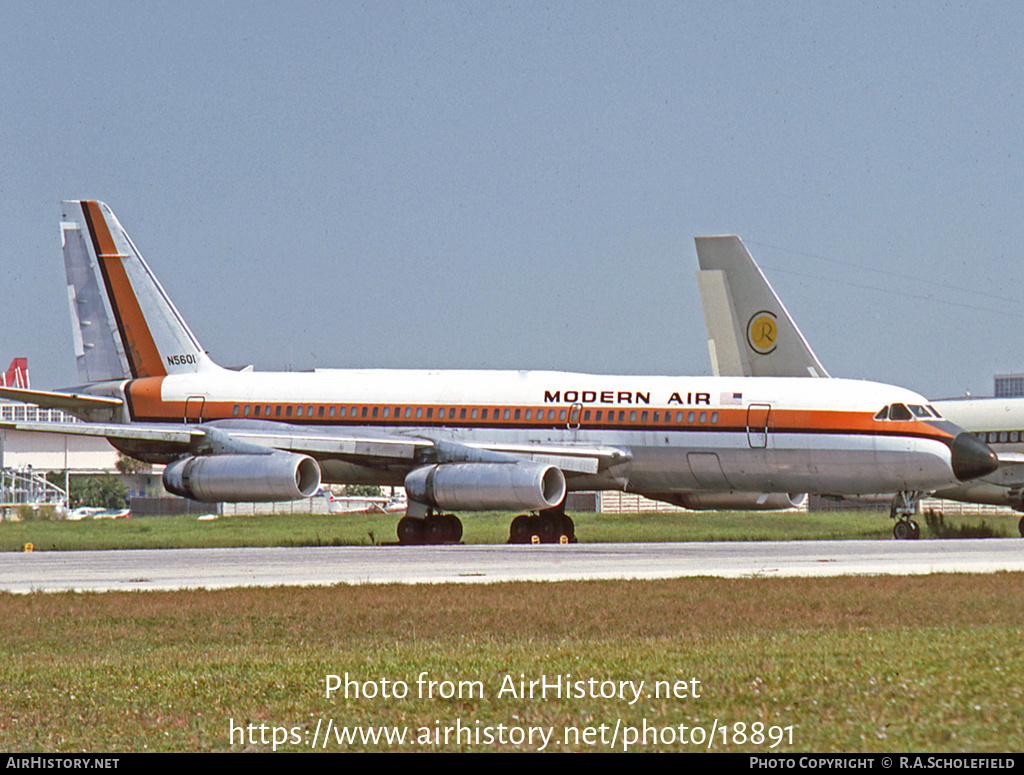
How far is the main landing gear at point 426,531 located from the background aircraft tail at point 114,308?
30.0 feet

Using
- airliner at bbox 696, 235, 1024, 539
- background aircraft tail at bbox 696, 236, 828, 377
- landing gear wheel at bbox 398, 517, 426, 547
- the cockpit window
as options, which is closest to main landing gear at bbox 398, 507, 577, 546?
landing gear wheel at bbox 398, 517, 426, 547

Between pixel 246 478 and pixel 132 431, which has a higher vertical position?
pixel 132 431

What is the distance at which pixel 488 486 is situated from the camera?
1292 inches

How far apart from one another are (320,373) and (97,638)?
2348 centimetres

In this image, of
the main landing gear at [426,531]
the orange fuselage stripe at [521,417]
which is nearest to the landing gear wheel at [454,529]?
the main landing gear at [426,531]

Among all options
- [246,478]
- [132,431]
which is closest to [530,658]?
[246,478]

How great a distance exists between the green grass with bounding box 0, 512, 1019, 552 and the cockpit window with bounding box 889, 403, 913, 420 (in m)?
7.75

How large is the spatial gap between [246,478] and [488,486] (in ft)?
19.8

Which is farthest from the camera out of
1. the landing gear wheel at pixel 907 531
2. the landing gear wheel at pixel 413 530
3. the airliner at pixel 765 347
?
the airliner at pixel 765 347

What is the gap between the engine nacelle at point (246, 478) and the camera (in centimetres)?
3403

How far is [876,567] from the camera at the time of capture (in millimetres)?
23375

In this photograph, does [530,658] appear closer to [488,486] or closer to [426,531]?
[488,486]

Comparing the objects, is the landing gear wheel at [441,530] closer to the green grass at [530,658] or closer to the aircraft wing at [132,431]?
the aircraft wing at [132,431]

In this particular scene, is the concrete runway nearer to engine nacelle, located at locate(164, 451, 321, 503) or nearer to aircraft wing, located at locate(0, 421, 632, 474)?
engine nacelle, located at locate(164, 451, 321, 503)
